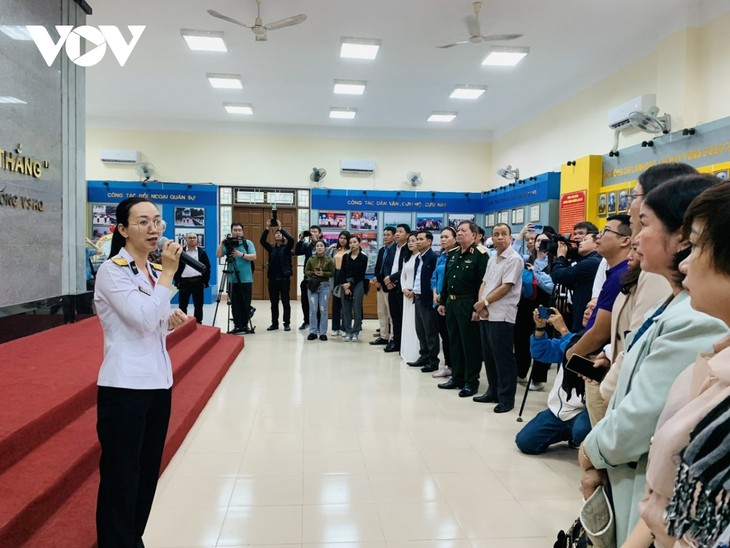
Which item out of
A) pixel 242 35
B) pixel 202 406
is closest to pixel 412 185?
pixel 242 35

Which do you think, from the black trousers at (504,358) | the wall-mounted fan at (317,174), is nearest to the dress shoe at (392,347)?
the black trousers at (504,358)

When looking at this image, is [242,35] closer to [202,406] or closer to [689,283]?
[202,406]

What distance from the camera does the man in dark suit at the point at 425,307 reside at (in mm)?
5511

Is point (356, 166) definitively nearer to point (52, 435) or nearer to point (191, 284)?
point (191, 284)

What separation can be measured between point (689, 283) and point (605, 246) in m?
1.77

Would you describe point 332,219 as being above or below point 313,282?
above

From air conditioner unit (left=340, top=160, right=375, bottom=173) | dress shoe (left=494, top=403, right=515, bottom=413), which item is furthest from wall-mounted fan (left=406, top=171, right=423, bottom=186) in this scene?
dress shoe (left=494, top=403, right=515, bottom=413)

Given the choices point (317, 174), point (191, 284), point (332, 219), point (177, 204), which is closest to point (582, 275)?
point (191, 284)

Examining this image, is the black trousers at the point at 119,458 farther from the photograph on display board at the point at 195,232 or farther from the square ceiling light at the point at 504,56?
the photograph on display board at the point at 195,232

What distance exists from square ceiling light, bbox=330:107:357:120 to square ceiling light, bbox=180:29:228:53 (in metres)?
3.33

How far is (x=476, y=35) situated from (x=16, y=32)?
186 inches

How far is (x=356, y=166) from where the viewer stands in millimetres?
11219

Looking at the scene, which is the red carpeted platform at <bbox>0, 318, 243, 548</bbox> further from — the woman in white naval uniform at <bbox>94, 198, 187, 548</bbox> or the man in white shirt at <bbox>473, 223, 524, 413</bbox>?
the man in white shirt at <bbox>473, 223, 524, 413</bbox>

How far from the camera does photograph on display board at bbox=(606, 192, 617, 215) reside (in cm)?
667
